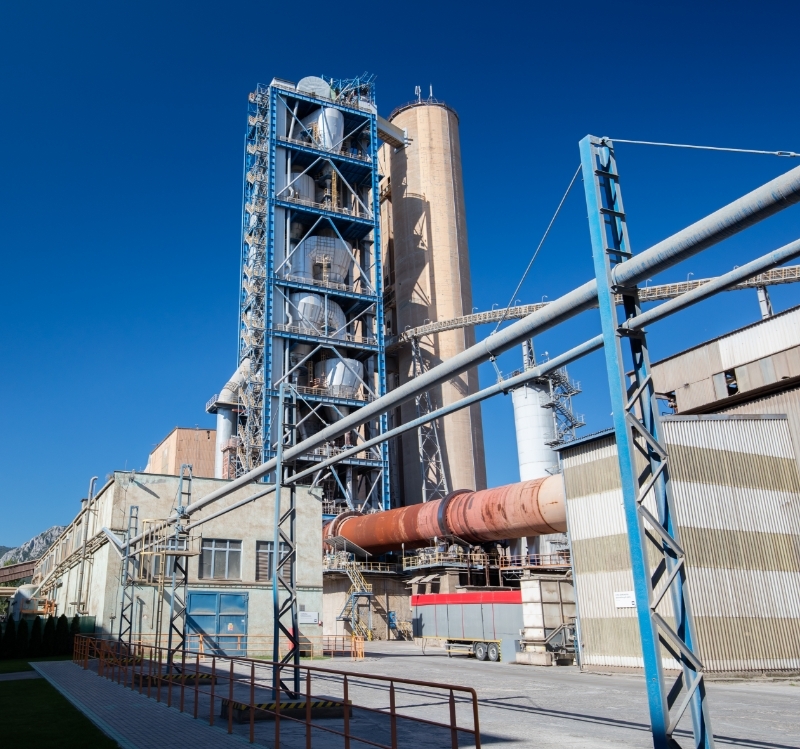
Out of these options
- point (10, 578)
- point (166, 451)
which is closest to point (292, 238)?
point (166, 451)

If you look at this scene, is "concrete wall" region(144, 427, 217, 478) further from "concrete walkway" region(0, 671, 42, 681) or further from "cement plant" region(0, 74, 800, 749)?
"concrete walkway" region(0, 671, 42, 681)

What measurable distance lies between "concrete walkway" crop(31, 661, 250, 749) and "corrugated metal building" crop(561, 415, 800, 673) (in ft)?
47.6

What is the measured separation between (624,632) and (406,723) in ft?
39.8

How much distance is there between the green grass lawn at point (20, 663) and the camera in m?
26.6

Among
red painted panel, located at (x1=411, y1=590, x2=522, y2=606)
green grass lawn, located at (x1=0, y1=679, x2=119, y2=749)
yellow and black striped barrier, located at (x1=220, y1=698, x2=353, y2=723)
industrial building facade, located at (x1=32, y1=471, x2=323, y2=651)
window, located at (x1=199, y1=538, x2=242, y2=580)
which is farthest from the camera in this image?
window, located at (x1=199, y1=538, x2=242, y2=580)

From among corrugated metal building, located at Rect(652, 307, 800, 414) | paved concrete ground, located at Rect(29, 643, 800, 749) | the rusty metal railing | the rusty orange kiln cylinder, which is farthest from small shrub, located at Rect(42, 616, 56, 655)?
corrugated metal building, located at Rect(652, 307, 800, 414)

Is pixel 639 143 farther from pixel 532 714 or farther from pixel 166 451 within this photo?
pixel 166 451

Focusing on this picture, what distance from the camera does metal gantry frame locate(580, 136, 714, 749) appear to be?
7410 mm

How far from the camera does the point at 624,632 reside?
2394 centimetres

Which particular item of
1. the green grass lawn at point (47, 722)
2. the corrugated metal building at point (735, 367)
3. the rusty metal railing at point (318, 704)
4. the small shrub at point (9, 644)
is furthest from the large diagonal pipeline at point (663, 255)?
the small shrub at point (9, 644)

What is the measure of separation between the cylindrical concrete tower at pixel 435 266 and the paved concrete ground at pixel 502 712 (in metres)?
36.7

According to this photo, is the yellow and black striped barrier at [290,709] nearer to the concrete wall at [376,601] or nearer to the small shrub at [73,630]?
the small shrub at [73,630]

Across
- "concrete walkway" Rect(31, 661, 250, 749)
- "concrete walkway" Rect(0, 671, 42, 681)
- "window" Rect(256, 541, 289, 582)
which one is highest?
"window" Rect(256, 541, 289, 582)

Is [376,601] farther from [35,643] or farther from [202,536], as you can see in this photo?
[35,643]
